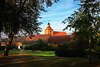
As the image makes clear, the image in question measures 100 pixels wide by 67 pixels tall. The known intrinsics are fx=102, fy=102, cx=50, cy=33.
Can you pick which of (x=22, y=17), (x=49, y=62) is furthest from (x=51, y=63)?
(x=22, y=17)

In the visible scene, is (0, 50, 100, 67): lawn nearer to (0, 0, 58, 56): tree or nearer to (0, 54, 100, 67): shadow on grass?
(0, 54, 100, 67): shadow on grass

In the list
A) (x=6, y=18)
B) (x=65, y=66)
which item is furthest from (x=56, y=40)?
(x=65, y=66)

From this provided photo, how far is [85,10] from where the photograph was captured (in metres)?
8.77

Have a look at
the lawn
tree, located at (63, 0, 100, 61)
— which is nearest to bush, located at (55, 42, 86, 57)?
the lawn

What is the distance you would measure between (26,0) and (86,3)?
934 cm

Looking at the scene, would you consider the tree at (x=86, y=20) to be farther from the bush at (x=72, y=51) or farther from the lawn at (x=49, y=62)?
the bush at (x=72, y=51)

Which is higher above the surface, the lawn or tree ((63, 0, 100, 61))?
tree ((63, 0, 100, 61))

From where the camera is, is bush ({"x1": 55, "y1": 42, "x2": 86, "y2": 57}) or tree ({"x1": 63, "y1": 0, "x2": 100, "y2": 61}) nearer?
tree ({"x1": 63, "y1": 0, "x2": 100, "y2": 61})

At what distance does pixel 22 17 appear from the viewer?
15.4 meters

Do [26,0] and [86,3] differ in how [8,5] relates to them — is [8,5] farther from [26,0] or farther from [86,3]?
[86,3]

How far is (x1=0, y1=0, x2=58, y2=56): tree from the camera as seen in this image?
13071 millimetres

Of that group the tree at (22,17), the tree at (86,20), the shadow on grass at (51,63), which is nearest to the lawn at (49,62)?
the shadow on grass at (51,63)

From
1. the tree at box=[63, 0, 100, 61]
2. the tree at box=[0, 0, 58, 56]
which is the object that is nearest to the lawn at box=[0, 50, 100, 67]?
the tree at box=[63, 0, 100, 61]

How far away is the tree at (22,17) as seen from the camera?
515 inches
